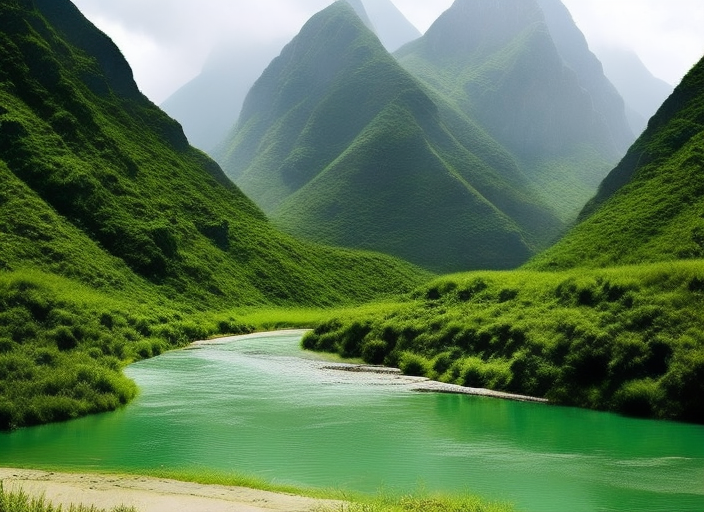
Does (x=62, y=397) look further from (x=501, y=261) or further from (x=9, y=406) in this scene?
(x=501, y=261)

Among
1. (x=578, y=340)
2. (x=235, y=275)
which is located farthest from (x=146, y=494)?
(x=235, y=275)

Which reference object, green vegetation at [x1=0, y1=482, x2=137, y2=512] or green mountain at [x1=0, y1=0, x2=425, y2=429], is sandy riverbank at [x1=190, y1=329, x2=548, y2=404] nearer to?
green mountain at [x1=0, y1=0, x2=425, y2=429]

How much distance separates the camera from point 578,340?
35344 millimetres

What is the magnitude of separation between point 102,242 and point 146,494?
2845 inches

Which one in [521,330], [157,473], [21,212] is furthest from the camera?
[21,212]

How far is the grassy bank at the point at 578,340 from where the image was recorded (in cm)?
3125

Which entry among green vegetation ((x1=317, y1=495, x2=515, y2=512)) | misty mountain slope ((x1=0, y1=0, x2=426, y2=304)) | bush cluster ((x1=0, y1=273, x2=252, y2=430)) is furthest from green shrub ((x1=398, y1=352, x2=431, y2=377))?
misty mountain slope ((x1=0, y1=0, x2=426, y2=304))

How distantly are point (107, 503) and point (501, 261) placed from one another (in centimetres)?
17611

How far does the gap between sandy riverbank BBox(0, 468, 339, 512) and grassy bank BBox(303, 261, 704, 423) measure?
19070 mm

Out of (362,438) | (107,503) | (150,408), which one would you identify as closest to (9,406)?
(150,408)

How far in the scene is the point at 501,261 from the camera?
188000mm

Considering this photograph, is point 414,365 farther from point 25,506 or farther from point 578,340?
point 25,506

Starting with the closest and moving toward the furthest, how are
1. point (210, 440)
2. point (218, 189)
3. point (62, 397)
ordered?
point (210, 440)
point (62, 397)
point (218, 189)

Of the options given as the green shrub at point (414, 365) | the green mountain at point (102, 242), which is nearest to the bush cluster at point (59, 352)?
the green mountain at point (102, 242)
